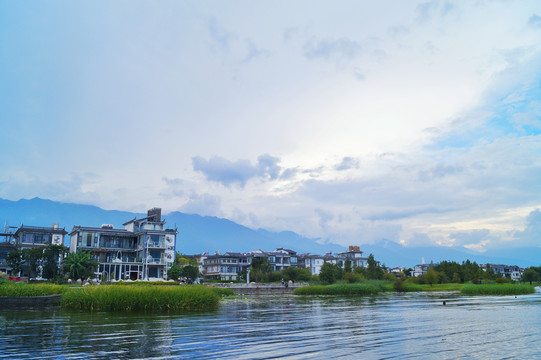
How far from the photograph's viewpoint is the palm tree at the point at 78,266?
60.3 m

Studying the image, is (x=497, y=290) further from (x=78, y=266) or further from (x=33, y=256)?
(x=33, y=256)

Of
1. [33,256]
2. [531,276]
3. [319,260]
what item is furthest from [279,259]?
[33,256]

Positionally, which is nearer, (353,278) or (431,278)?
(353,278)

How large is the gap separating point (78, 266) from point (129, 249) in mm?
19314

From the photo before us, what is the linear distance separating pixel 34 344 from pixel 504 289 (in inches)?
2581

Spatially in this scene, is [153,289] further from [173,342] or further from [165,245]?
[165,245]

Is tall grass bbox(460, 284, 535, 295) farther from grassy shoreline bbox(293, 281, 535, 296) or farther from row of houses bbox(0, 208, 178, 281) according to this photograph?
row of houses bbox(0, 208, 178, 281)

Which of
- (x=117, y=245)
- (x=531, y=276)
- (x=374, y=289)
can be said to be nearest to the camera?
(x=374, y=289)

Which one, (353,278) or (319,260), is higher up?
(319,260)

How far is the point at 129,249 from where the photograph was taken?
79688mm

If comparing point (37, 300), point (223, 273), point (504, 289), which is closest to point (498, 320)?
point (37, 300)

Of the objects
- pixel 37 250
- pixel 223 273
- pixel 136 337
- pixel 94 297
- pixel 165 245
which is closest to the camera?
pixel 136 337

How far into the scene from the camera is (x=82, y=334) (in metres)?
17.5

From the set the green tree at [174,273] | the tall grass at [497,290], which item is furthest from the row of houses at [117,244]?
the tall grass at [497,290]
